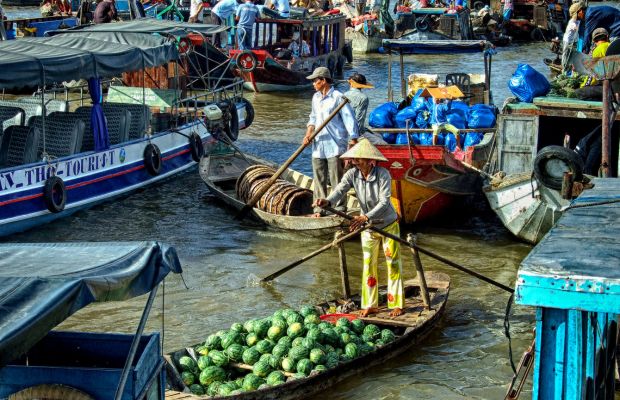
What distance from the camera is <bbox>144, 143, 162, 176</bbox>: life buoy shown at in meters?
14.6

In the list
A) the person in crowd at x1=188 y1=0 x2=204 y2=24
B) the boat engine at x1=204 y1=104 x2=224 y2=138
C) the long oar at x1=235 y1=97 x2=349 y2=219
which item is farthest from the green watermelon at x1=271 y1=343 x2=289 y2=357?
the person in crowd at x1=188 y1=0 x2=204 y2=24

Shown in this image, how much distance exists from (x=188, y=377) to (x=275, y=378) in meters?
0.63

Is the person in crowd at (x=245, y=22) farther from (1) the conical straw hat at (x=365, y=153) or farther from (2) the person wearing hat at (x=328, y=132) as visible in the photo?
(1) the conical straw hat at (x=365, y=153)

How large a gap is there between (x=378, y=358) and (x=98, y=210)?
6.69 metres

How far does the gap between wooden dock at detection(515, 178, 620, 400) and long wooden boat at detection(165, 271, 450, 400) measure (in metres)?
2.57

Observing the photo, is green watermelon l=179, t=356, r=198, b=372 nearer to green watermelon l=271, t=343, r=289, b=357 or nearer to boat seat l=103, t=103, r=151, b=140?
green watermelon l=271, t=343, r=289, b=357

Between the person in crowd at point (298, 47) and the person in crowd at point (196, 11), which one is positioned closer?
the person in crowd at point (298, 47)

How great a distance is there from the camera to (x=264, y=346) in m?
7.63

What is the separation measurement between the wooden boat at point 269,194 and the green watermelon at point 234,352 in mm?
4103

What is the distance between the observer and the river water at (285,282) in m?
8.45

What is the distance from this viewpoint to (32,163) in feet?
40.3

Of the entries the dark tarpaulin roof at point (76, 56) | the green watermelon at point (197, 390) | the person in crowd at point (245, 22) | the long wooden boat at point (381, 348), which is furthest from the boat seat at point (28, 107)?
the person in crowd at point (245, 22)

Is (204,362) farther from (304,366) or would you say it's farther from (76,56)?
(76,56)

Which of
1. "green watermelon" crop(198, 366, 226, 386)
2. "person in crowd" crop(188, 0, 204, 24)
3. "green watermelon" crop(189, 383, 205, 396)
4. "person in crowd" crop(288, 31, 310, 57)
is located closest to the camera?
"green watermelon" crop(189, 383, 205, 396)
